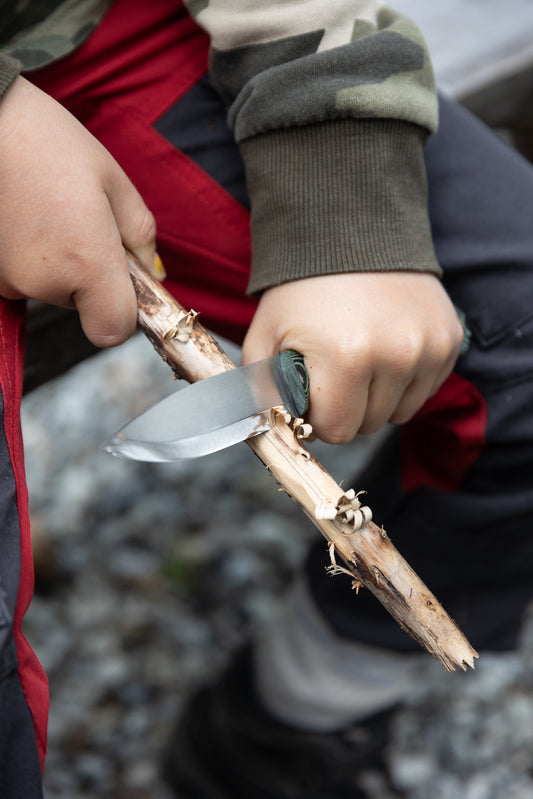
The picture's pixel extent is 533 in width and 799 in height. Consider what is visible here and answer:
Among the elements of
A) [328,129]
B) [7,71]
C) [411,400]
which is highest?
[7,71]

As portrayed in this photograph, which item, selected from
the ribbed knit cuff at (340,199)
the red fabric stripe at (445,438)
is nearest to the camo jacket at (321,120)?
the ribbed knit cuff at (340,199)

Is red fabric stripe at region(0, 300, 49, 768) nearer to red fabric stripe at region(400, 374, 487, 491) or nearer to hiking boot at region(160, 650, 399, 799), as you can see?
red fabric stripe at region(400, 374, 487, 491)

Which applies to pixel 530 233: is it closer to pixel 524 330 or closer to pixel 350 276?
pixel 524 330

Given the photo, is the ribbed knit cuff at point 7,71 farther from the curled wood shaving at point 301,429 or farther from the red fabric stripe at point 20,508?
the curled wood shaving at point 301,429

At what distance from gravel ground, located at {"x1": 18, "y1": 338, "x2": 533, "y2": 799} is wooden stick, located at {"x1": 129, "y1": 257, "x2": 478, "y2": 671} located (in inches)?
35.3

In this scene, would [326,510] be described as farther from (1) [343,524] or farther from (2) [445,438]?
(2) [445,438]

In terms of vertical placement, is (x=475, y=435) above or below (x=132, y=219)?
Answer: below

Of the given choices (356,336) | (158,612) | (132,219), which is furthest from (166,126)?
(158,612)

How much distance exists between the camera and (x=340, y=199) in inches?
26.9

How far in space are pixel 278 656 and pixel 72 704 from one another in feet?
1.47

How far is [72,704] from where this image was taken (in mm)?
1357

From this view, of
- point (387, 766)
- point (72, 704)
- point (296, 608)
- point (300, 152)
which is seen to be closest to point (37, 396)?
point (72, 704)

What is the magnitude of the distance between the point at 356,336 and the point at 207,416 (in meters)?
0.16

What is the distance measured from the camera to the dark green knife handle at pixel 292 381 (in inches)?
25.1
